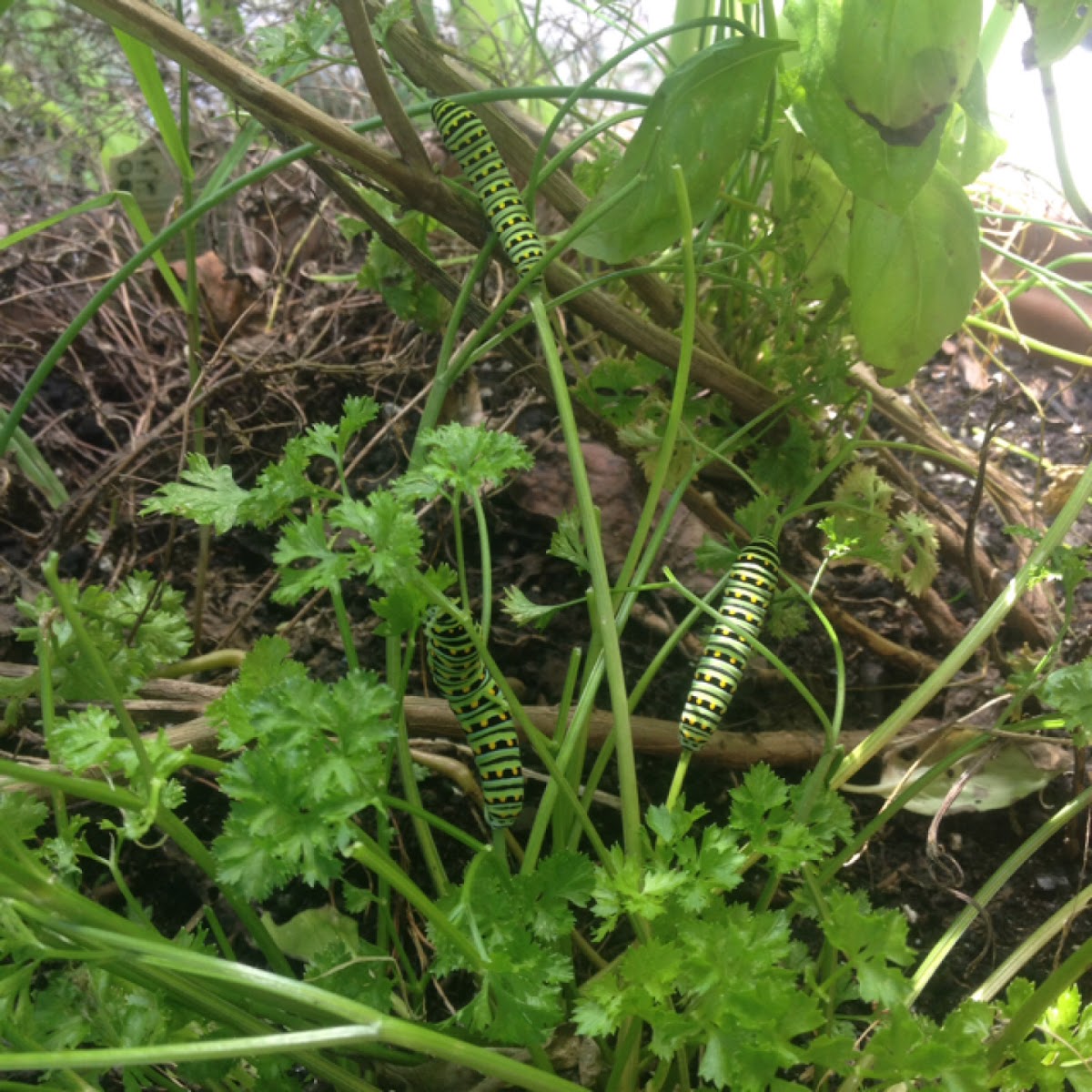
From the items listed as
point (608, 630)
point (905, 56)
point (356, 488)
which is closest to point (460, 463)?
point (608, 630)

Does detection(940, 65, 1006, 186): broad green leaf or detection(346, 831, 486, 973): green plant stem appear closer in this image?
detection(346, 831, 486, 973): green plant stem

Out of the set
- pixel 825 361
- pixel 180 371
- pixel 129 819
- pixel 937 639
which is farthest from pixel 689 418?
pixel 180 371

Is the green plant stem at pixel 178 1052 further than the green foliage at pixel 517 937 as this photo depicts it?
No

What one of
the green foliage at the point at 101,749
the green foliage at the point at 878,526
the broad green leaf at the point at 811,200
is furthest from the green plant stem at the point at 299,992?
the broad green leaf at the point at 811,200

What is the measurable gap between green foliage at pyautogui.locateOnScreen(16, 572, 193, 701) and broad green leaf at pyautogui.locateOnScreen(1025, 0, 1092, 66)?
134 cm

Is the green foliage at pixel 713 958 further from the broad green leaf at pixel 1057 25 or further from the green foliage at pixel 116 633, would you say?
the broad green leaf at pixel 1057 25

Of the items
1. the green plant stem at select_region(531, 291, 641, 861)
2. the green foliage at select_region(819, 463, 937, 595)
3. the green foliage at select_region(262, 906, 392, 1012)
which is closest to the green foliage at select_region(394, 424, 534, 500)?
the green plant stem at select_region(531, 291, 641, 861)

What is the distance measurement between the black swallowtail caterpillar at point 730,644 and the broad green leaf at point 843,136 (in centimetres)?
53

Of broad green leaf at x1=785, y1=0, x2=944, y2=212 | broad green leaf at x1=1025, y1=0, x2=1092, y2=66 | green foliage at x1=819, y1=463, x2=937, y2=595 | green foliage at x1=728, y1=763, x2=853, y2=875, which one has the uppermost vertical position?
broad green leaf at x1=1025, y1=0, x2=1092, y2=66

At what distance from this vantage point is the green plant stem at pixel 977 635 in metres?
1.17

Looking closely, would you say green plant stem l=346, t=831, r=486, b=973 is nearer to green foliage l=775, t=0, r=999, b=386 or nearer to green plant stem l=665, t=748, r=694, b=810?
green plant stem l=665, t=748, r=694, b=810

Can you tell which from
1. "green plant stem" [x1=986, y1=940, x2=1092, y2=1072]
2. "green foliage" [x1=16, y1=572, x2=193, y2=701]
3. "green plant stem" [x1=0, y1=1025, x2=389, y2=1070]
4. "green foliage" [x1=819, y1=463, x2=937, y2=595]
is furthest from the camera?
"green foliage" [x1=819, y1=463, x2=937, y2=595]

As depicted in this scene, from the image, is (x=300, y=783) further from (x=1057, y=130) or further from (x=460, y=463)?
(x=1057, y=130)

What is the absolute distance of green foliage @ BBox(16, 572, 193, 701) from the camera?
3.31ft
